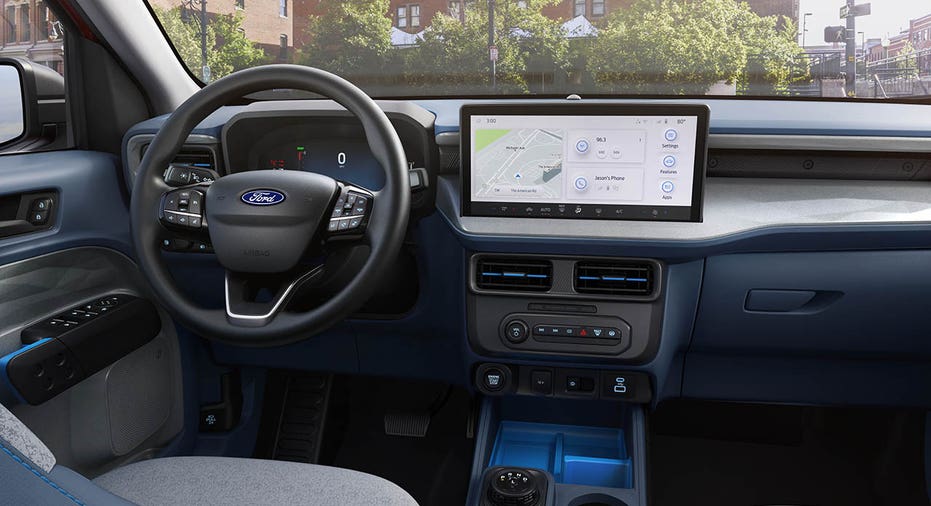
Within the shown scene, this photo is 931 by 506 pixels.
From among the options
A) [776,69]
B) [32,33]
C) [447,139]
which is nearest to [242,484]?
[447,139]

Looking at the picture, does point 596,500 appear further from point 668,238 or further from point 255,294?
point 255,294

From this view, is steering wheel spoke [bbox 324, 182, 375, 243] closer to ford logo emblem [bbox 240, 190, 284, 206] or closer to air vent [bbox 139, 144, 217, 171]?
ford logo emblem [bbox 240, 190, 284, 206]

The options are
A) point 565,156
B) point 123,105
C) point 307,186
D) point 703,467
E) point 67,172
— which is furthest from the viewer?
point 703,467

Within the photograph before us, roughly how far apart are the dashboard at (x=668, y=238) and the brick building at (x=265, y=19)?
2.12 feet

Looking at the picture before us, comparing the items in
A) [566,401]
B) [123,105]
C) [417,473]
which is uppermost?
[123,105]

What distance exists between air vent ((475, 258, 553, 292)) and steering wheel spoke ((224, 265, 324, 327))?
20.1 inches

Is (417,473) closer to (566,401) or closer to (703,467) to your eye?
(566,401)

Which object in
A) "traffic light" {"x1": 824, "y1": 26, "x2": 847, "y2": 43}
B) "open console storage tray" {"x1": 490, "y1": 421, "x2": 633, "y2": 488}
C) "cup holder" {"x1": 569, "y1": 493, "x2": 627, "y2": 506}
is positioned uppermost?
"traffic light" {"x1": 824, "y1": 26, "x2": 847, "y2": 43}

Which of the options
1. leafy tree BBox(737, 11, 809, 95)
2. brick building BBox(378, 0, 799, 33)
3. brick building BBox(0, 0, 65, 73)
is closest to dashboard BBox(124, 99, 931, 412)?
leafy tree BBox(737, 11, 809, 95)

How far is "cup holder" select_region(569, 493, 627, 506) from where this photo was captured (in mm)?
1930

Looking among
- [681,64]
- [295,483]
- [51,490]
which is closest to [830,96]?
[681,64]

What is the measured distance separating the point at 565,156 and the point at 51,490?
4.30 feet

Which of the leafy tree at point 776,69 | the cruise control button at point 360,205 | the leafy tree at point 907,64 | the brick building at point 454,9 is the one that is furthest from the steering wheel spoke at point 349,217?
the brick building at point 454,9

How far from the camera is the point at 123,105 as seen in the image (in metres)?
2.15
